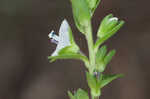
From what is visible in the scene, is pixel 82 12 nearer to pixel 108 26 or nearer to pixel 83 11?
pixel 83 11

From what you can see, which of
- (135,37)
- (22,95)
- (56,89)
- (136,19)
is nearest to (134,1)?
(136,19)

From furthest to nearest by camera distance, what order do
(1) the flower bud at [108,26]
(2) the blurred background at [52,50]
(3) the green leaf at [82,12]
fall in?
1. (2) the blurred background at [52,50]
2. (1) the flower bud at [108,26]
3. (3) the green leaf at [82,12]

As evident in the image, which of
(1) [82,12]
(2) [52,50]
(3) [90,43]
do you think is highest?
(1) [82,12]

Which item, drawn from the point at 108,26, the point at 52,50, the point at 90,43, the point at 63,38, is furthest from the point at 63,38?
the point at 52,50

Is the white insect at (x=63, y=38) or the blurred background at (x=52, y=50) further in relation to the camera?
the blurred background at (x=52, y=50)

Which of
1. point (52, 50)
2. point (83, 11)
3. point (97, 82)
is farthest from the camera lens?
point (52, 50)

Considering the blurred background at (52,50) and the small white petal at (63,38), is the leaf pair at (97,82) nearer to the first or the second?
the small white petal at (63,38)

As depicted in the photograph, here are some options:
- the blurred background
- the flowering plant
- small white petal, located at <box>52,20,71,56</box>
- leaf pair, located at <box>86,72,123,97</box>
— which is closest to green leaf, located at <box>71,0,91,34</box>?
the flowering plant

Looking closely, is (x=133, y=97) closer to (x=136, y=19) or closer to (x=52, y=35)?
(x=136, y=19)

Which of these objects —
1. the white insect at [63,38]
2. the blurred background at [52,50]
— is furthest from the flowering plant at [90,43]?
the blurred background at [52,50]
